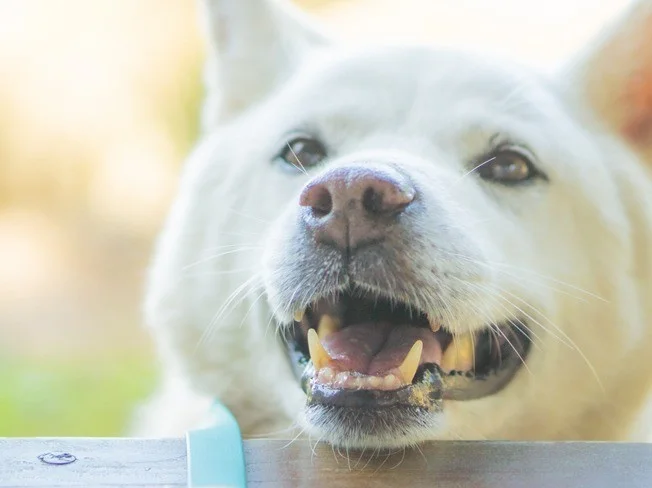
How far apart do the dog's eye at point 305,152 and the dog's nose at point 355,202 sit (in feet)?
1.64

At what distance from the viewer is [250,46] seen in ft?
8.20

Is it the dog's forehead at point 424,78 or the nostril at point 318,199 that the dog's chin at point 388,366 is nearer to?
the nostril at point 318,199

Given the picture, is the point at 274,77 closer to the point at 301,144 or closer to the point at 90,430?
the point at 301,144

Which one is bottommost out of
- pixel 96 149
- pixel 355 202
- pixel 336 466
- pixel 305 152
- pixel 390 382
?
pixel 336 466

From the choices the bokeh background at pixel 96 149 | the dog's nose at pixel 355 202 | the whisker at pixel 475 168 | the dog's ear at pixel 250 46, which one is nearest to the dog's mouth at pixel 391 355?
the dog's nose at pixel 355 202

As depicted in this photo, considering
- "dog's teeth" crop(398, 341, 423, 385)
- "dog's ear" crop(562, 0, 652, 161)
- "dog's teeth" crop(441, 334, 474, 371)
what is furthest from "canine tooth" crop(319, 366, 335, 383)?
"dog's ear" crop(562, 0, 652, 161)

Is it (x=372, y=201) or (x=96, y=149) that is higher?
(x=96, y=149)

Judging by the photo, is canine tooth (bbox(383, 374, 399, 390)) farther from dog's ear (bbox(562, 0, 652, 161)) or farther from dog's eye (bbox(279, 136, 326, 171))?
dog's ear (bbox(562, 0, 652, 161))

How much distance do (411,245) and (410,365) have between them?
0.22m

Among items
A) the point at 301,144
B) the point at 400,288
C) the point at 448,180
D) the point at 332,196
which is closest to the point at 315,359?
the point at 400,288

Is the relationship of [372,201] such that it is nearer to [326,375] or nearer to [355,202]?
[355,202]

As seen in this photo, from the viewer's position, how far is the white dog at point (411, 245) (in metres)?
1.64

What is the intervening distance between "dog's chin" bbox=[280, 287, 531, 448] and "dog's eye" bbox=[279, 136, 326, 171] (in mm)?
399

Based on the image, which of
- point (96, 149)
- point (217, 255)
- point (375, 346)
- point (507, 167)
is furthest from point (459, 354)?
point (96, 149)
